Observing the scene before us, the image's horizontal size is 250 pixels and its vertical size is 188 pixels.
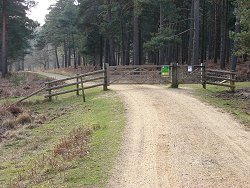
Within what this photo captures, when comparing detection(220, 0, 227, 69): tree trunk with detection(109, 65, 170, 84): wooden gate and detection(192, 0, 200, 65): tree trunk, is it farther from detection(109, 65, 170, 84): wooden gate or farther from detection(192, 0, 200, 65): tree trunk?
detection(109, 65, 170, 84): wooden gate

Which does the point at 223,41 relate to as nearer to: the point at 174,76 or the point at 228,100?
the point at 174,76

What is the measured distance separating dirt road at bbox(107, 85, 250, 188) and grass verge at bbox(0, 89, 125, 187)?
0.42 meters

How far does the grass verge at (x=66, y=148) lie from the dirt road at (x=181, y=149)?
42 centimetres

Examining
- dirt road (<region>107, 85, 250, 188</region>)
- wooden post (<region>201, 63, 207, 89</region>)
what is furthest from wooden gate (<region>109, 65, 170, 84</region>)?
dirt road (<region>107, 85, 250, 188</region>)

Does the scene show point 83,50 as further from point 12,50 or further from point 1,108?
point 1,108

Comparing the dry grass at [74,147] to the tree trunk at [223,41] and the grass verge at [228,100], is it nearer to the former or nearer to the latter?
the grass verge at [228,100]

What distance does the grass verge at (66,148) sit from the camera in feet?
23.8

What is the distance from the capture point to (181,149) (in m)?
8.75

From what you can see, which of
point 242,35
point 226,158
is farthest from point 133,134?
point 242,35

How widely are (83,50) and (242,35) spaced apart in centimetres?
3937

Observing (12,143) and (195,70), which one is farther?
(195,70)

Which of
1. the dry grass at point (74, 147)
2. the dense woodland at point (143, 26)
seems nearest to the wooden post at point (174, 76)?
the dense woodland at point (143, 26)

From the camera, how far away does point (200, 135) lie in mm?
10016

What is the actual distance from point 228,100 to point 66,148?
927 centimetres
